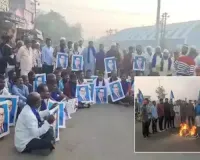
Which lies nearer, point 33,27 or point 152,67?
point 33,27

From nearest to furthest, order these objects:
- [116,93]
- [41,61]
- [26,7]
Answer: [26,7] < [41,61] < [116,93]

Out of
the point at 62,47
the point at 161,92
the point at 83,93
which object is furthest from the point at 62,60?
the point at 161,92

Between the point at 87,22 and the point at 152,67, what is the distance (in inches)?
23.5

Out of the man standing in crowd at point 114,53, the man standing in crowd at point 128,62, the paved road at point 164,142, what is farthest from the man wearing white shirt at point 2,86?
the paved road at point 164,142

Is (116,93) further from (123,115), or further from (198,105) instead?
(198,105)

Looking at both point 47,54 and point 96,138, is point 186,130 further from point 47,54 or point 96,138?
point 47,54

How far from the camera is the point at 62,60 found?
278 cm

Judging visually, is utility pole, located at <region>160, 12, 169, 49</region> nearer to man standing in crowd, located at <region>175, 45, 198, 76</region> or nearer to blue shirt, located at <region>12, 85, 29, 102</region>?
man standing in crowd, located at <region>175, 45, 198, 76</region>

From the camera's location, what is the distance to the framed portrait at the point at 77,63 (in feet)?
9.11

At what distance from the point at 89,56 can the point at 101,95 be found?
15.4 inches

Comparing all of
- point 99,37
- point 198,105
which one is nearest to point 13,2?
point 99,37

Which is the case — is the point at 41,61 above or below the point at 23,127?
above

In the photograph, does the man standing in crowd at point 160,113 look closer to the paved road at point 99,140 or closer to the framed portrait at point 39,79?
the paved road at point 99,140

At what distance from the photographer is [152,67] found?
110 inches
